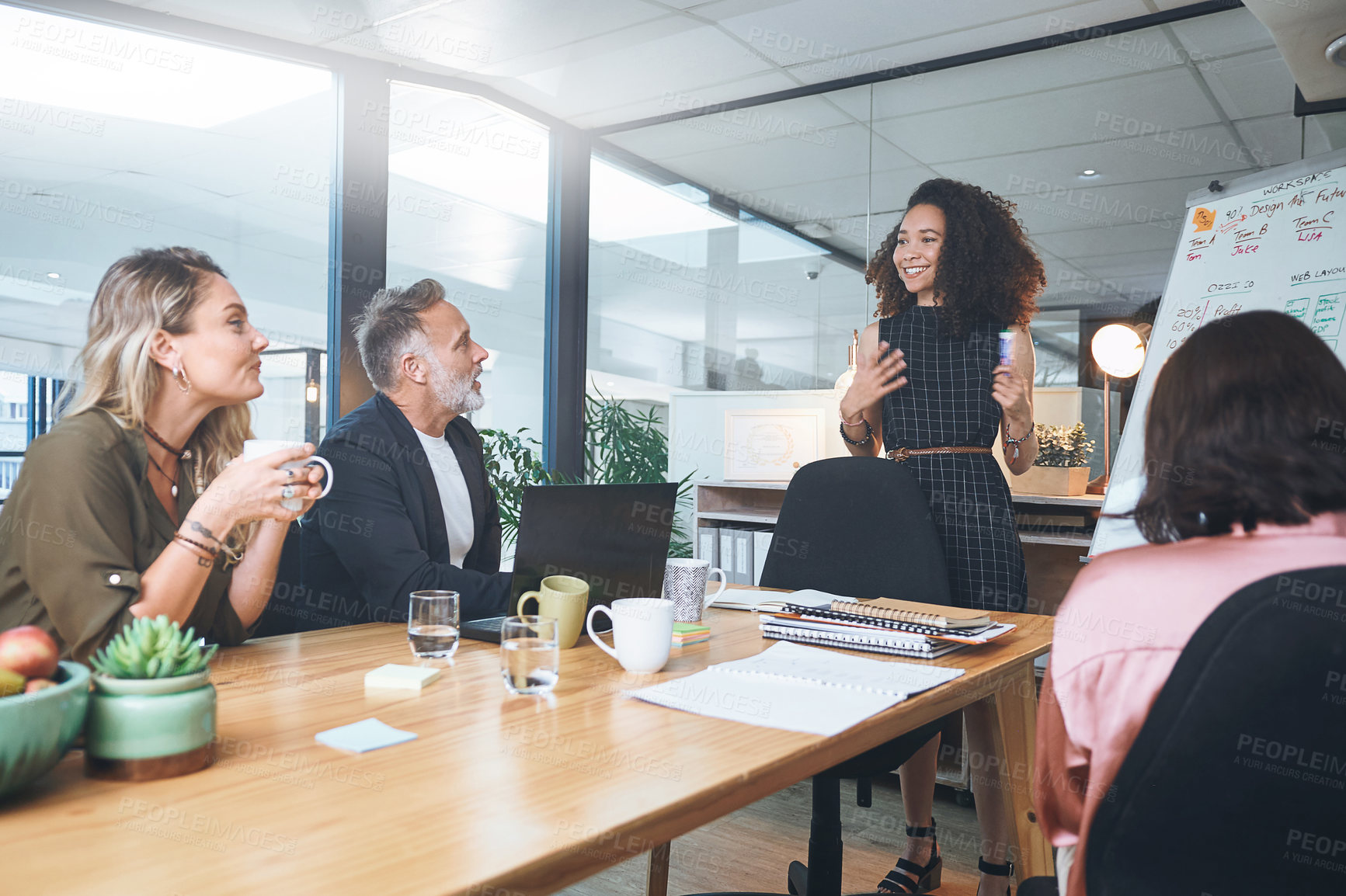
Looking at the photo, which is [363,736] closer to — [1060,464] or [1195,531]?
[1195,531]

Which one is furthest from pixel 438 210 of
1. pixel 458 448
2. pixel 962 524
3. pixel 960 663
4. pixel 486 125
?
pixel 960 663

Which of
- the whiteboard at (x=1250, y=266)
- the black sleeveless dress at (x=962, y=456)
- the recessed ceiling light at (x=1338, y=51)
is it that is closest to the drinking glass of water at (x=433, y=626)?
the black sleeveless dress at (x=962, y=456)

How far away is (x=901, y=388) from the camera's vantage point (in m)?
2.38

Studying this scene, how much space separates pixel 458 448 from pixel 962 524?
1.23m

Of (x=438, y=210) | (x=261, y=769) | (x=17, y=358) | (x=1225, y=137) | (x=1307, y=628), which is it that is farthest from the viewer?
(x=438, y=210)

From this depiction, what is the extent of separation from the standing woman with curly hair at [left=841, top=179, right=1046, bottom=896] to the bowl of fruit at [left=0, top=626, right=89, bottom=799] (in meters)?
1.82

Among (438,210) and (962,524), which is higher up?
(438,210)

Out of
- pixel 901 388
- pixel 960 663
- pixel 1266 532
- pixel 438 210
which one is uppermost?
pixel 438 210

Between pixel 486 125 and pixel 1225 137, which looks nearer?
pixel 1225 137

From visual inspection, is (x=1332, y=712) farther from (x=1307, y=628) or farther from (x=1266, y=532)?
(x=1266, y=532)

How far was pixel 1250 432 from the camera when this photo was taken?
2.94ft

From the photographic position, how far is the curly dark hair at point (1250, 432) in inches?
34.1

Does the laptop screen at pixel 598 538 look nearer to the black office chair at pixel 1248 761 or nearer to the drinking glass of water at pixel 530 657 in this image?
the drinking glass of water at pixel 530 657

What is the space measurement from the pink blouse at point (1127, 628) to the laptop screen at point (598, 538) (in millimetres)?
731
